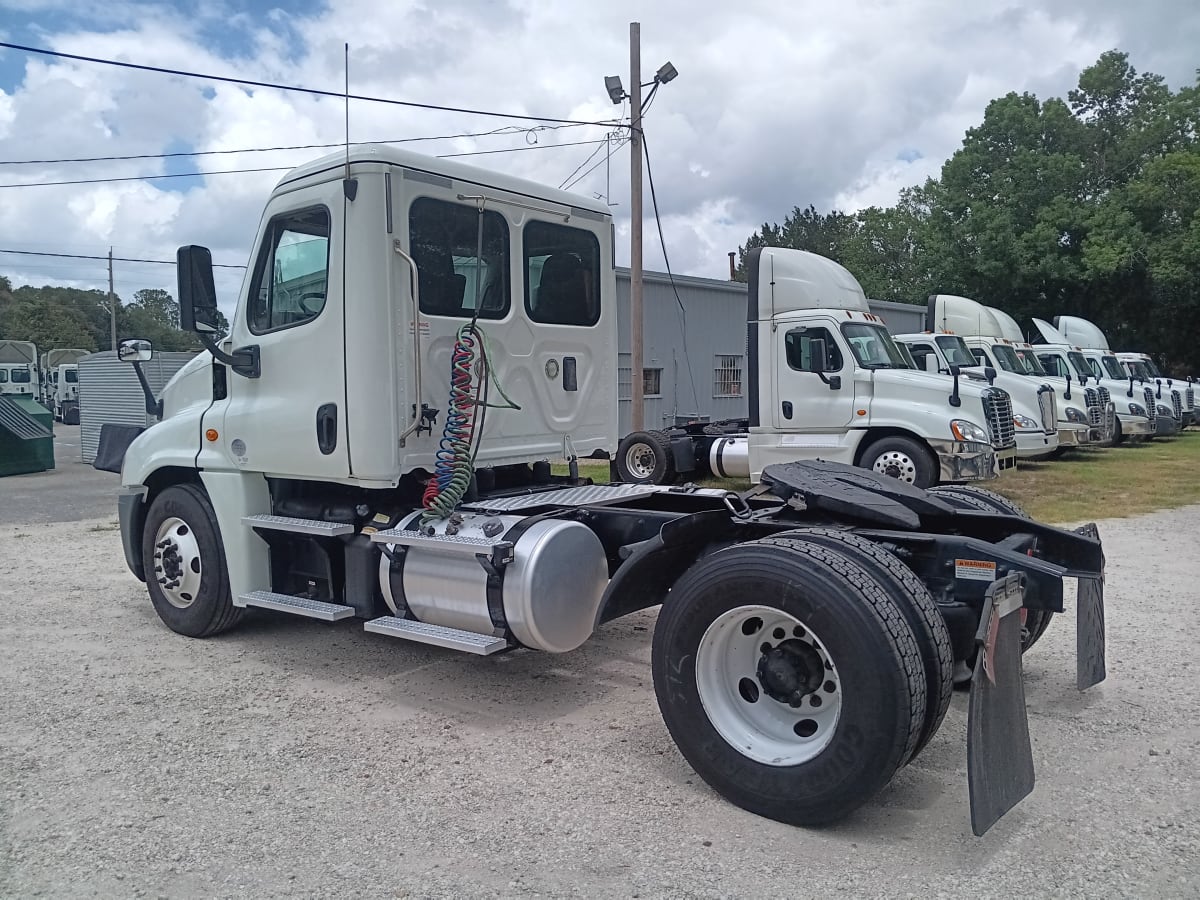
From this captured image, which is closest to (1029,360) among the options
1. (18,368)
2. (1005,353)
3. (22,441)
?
(1005,353)

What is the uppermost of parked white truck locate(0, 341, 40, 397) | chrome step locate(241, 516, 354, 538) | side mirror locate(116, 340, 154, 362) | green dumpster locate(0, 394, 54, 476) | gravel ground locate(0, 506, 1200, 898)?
parked white truck locate(0, 341, 40, 397)

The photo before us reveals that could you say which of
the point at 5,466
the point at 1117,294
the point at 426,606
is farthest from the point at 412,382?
the point at 1117,294

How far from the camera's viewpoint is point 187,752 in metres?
4.61

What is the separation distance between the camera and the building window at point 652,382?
20.2 metres

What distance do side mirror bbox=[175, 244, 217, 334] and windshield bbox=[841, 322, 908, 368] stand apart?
28.1 ft

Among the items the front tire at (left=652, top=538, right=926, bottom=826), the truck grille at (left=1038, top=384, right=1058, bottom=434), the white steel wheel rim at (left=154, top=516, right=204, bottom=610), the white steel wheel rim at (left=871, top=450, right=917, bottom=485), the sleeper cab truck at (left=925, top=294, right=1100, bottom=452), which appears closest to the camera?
the front tire at (left=652, top=538, right=926, bottom=826)

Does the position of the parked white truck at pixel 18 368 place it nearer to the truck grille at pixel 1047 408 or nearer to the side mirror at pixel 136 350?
the side mirror at pixel 136 350

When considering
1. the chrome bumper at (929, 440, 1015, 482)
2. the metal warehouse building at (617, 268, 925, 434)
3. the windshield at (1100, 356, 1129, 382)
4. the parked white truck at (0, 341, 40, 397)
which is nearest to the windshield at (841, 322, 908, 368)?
the chrome bumper at (929, 440, 1015, 482)

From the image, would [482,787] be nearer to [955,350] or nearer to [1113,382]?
[955,350]

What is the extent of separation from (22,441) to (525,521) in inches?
677

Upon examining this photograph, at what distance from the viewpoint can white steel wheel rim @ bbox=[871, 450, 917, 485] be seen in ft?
40.7

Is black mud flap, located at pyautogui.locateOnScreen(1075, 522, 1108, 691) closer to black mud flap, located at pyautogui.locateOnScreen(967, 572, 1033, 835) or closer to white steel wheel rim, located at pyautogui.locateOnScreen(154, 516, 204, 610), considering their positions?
black mud flap, located at pyautogui.locateOnScreen(967, 572, 1033, 835)

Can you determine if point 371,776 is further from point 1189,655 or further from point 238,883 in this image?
point 1189,655

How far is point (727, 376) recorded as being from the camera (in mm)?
22578
